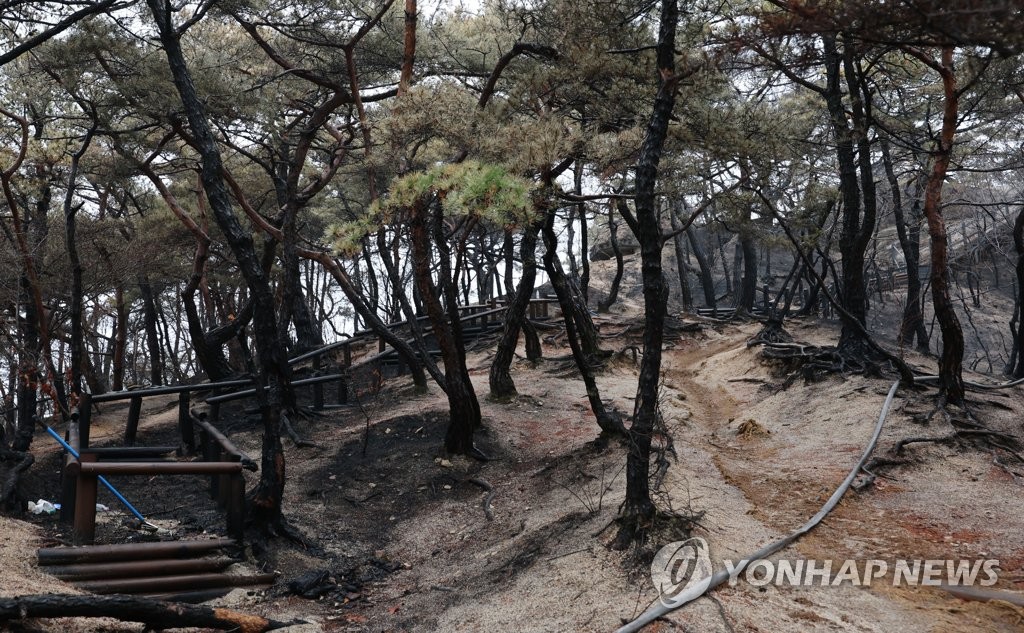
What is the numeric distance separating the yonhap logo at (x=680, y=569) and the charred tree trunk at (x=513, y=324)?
15.8 ft

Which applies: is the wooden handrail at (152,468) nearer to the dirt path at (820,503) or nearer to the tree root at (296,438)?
the dirt path at (820,503)

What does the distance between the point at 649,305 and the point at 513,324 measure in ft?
17.7

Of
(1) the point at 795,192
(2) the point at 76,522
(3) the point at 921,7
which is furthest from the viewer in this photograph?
(1) the point at 795,192

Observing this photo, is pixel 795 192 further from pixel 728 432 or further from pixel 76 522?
pixel 76 522

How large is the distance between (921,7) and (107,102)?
11.2 metres

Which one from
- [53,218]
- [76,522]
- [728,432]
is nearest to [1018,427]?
[728,432]

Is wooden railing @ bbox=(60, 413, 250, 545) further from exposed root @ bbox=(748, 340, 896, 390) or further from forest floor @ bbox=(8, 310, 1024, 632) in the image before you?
exposed root @ bbox=(748, 340, 896, 390)

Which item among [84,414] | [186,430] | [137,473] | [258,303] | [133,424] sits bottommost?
[186,430]

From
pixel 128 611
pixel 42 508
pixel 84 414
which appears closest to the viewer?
pixel 128 611

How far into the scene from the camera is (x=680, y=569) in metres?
4.12

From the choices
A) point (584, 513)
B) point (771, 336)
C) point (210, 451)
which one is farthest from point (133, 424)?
point (771, 336)

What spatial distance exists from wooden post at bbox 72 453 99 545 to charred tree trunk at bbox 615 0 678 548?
327 centimetres

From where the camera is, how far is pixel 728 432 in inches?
346

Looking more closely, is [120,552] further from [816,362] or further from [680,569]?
[816,362]
